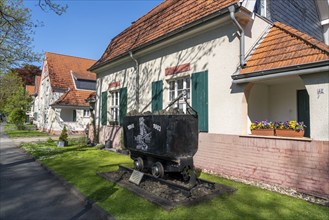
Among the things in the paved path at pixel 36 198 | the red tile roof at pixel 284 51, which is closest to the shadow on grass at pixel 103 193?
the paved path at pixel 36 198

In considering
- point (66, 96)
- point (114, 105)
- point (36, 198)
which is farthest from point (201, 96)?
point (66, 96)

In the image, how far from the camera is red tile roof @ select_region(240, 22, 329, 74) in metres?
5.87

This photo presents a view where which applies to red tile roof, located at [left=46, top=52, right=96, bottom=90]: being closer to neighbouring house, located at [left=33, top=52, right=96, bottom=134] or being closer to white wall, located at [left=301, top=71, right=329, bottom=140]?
neighbouring house, located at [left=33, top=52, right=96, bottom=134]

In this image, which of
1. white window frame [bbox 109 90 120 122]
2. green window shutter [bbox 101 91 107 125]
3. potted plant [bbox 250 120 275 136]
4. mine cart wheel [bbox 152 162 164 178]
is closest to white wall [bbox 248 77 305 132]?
potted plant [bbox 250 120 275 136]

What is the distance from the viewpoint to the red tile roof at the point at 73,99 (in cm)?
2569

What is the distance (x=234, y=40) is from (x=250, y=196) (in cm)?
456

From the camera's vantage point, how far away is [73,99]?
26.8m

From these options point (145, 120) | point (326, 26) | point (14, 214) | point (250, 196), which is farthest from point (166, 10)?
point (14, 214)

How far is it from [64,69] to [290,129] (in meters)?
28.3

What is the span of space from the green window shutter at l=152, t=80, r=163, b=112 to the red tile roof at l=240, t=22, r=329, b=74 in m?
3.96

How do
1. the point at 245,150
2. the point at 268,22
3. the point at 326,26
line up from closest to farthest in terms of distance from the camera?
the point at 245,150, the point at 268,22, the point at 326,26

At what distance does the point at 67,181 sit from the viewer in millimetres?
7047

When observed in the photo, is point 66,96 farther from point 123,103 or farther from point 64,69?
point 123,103

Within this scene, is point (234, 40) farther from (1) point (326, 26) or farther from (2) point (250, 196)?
(1) point (326, 26)
